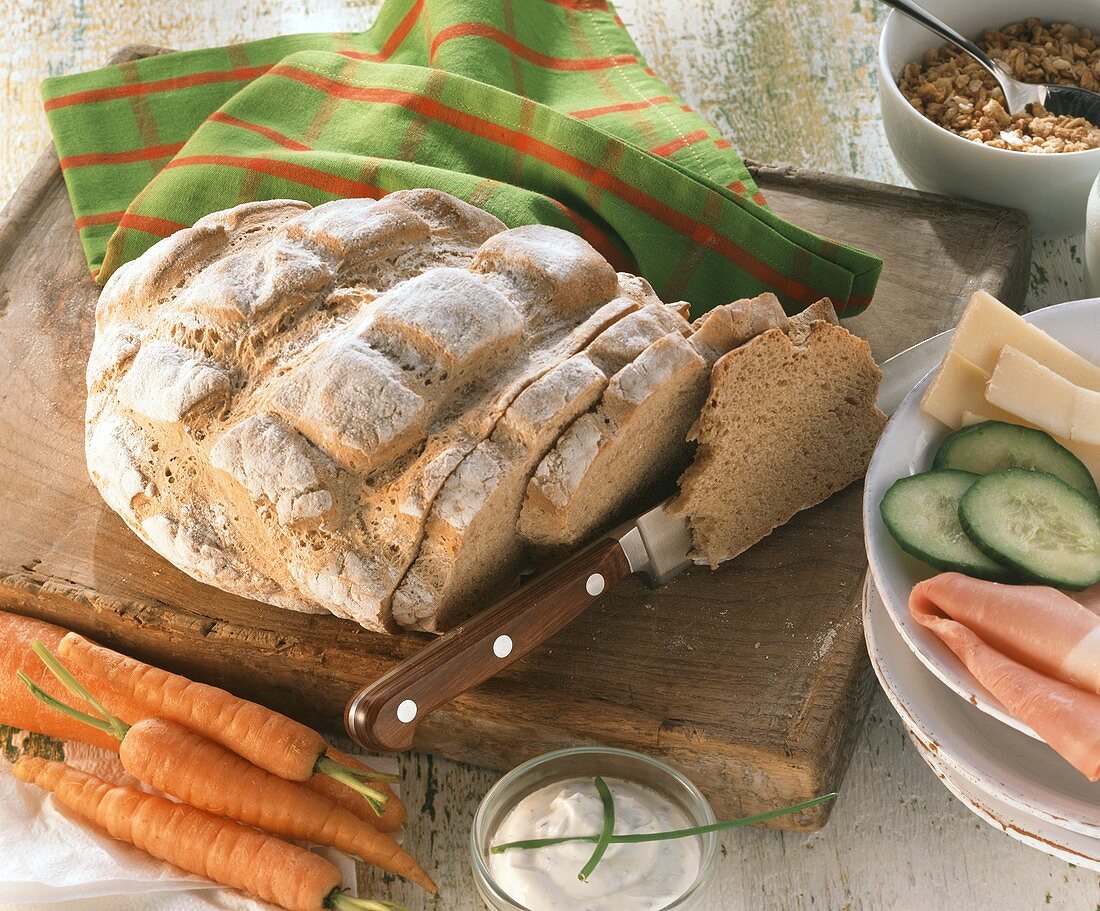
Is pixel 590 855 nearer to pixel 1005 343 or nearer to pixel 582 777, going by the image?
pixel 582 777

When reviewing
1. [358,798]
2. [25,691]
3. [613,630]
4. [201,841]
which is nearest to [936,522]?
[613,630]

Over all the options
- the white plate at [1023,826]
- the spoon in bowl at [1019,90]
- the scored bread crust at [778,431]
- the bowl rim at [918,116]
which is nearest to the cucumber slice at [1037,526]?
the white plate at [1023,826]

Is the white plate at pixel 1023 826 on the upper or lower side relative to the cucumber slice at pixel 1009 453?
lower

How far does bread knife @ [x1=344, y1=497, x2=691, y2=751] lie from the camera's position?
2461mm

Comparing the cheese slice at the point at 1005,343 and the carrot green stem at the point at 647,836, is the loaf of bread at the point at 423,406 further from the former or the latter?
the carrot green stem at the point at 647,836

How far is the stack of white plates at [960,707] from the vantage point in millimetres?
2197

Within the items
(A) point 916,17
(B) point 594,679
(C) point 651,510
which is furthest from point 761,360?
(A) point 916,17

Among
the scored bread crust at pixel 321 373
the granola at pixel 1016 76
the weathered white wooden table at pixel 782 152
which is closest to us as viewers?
the scored bread crust at pixel 321 373

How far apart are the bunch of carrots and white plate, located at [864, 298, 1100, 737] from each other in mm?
1118

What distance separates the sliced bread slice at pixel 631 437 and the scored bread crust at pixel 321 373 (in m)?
0.15

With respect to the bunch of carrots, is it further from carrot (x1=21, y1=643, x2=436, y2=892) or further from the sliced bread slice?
the sliced bread slice

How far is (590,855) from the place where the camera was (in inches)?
96.3

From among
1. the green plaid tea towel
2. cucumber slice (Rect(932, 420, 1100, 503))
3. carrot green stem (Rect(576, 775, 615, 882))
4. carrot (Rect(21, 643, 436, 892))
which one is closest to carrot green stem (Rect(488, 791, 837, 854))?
carrot green stem (Rect(576, 775, 615, 882))

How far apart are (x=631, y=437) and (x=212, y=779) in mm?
1204
